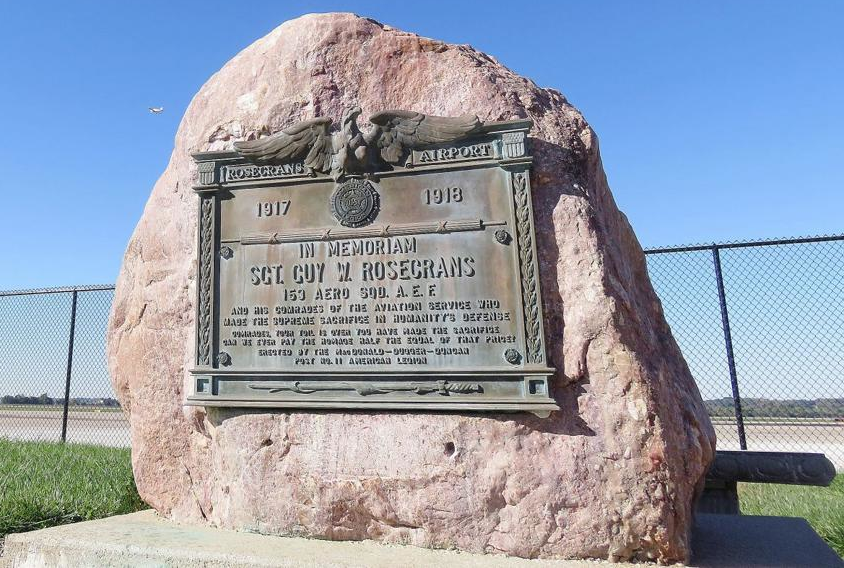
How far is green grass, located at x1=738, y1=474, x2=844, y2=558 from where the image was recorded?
386cm

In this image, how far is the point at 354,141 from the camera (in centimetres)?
314

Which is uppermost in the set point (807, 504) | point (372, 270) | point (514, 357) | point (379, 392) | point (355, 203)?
point (355, 203)

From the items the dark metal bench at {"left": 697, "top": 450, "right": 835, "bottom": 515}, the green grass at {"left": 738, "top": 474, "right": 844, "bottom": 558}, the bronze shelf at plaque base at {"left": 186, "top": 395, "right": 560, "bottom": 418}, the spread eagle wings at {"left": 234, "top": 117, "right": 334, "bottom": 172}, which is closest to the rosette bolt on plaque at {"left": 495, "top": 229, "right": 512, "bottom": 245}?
the bronze shelf at plaque base at {"left": 186, "top": 395, "right": 560, "bottom": 418}

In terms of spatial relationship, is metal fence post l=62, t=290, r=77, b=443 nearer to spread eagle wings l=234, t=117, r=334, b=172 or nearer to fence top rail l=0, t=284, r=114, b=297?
fence top rail l=0, t=284, r=114, b=297

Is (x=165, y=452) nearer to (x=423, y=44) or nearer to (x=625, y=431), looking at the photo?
(x=625, y=431)

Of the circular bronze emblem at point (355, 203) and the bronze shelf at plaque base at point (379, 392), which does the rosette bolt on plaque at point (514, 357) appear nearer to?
the bronze shelf at plaque base at point (379, 392)

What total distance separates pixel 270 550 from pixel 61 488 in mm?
3316

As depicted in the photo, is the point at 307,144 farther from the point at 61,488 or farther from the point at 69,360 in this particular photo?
the point at 69,360

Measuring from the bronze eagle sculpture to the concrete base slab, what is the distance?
2015mm

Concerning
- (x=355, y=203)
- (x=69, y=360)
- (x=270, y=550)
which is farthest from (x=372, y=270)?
(x=69, y=360)

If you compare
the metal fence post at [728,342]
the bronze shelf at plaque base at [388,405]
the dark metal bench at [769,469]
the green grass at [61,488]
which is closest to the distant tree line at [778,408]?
the metal fence post at [728,342]

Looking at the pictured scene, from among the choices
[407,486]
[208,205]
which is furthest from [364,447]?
[208,205]

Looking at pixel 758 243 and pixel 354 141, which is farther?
pixel 758 243

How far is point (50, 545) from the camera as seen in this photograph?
279 centimetres
